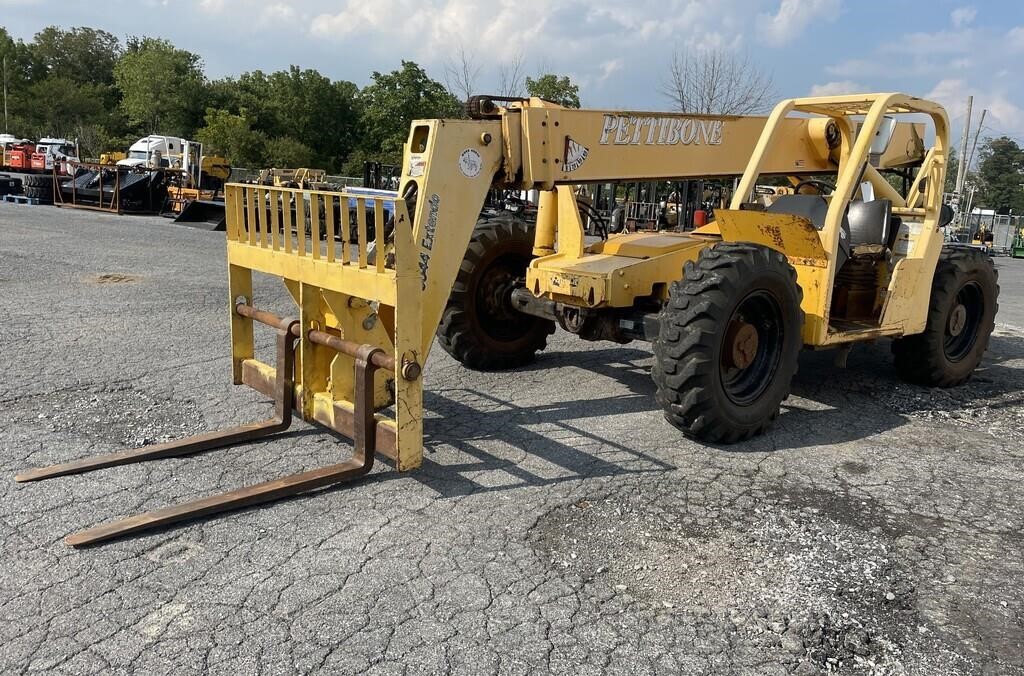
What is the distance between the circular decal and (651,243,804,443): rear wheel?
1.49 meters

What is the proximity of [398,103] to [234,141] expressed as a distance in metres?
9.74

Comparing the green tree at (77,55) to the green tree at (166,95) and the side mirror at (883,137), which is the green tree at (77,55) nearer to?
the green tree at (166,95)

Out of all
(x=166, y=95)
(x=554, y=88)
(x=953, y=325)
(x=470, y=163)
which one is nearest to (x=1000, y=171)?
(x=554, y=88)

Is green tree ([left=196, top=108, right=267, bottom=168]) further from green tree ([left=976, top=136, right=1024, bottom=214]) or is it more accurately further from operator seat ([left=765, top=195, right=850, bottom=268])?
green tree ([left=976, top=136, right=1024, bottom=214])

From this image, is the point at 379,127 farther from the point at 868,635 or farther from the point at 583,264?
the point at 868,635

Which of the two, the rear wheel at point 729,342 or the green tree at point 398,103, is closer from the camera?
the rear wheel at point 729,342

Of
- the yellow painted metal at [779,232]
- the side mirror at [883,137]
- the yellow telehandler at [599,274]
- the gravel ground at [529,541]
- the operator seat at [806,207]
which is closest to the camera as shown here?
the gravel ground at [529,541]

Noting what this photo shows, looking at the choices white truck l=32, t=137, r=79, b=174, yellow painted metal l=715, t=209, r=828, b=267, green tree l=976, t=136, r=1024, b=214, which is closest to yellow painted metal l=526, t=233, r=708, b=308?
yellow painted metal l=715, t=209, r=828, b=267

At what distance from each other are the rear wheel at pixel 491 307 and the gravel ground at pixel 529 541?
0.34 meters

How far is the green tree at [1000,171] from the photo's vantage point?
62281 mm

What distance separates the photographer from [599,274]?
577 cm

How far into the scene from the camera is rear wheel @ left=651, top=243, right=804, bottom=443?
4.98 m

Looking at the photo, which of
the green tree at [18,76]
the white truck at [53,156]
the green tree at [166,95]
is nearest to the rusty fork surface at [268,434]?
the white truck at [53,156]

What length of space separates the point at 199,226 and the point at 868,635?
20.8m
